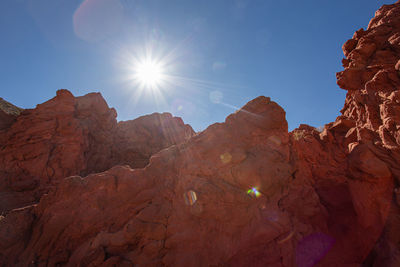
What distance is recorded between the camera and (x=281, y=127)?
5.50 m

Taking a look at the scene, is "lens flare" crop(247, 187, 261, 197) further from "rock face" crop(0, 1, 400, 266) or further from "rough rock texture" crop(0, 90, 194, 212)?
"rough rock texture" crop(0, 90, 194, 212)

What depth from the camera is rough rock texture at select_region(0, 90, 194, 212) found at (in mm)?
14320

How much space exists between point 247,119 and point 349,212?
4404 millimetres

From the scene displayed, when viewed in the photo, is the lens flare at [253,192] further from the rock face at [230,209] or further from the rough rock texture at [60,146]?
the rough rock texture at [60,146]

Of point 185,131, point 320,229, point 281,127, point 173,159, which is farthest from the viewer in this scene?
point 185,131

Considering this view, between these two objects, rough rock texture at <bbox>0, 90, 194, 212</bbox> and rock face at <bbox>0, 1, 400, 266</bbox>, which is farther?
rough rock texture at <bbox>0, 90, 194, 212</bbox>

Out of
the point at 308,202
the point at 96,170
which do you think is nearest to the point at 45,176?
the point at 96,170

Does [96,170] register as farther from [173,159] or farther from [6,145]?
[173,159]

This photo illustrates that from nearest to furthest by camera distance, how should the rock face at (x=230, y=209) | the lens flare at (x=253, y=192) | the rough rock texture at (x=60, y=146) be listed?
the rock face at (x=230, y=209) < the lens flare at (x=253, y=192) < the rough rock texture at (x=60, y=146)

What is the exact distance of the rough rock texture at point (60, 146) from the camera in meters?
14.3

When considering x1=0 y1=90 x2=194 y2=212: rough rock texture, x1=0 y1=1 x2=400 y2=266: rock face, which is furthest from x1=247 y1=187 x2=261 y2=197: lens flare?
x1=0 y1=90 x2=194 y2=212: rough rock texture

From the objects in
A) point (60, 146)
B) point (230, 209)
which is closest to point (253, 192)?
point (230, 209)

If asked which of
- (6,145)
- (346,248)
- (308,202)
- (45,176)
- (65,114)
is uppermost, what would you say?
(65,114)

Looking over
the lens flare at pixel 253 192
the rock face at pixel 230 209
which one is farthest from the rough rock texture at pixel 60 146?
the lens flare at pixel 253 192
